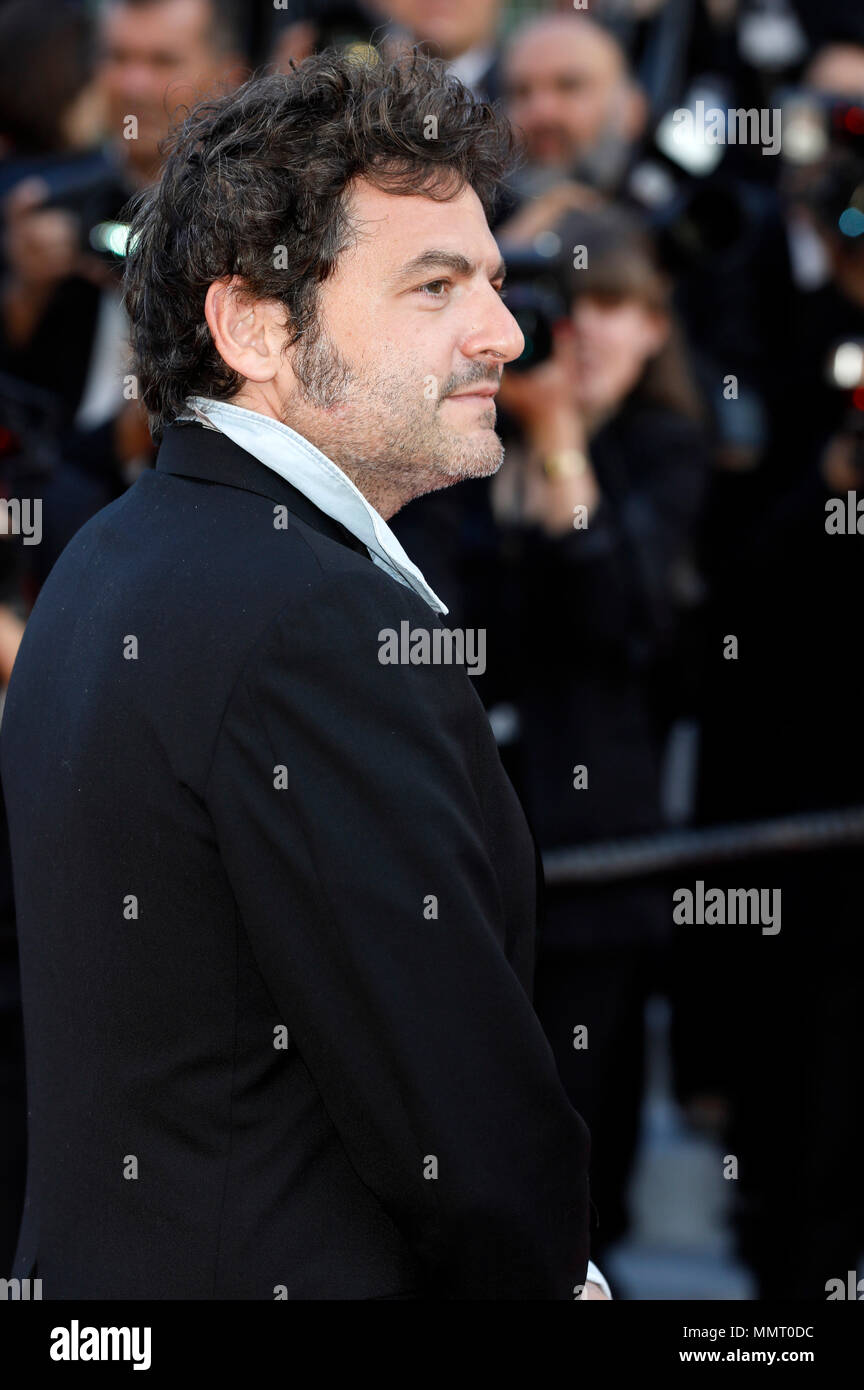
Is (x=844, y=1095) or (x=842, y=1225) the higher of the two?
(x=844, y=1095)

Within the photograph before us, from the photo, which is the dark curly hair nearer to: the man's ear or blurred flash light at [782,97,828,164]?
the man's ear

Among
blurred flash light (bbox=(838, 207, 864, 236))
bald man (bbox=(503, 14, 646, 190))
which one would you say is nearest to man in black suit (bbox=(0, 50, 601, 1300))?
blurred flash light (bbox=(838, 207, 864, 236))

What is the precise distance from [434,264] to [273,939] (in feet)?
2.06

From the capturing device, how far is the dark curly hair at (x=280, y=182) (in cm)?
165

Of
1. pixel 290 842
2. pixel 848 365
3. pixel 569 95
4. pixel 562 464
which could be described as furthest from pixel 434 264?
pixel 569 95

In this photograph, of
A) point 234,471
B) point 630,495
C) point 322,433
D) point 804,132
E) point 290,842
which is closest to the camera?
point 290,842

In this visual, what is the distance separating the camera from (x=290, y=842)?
138 cm

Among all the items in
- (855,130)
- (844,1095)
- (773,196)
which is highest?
(773,196)

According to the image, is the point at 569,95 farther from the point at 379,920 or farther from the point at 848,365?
the point at 379,920

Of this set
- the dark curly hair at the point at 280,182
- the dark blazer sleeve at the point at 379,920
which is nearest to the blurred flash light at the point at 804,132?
the dark curly hair at the point at 280,182

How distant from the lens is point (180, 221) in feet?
5.65

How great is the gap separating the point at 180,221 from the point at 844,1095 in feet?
7.62
